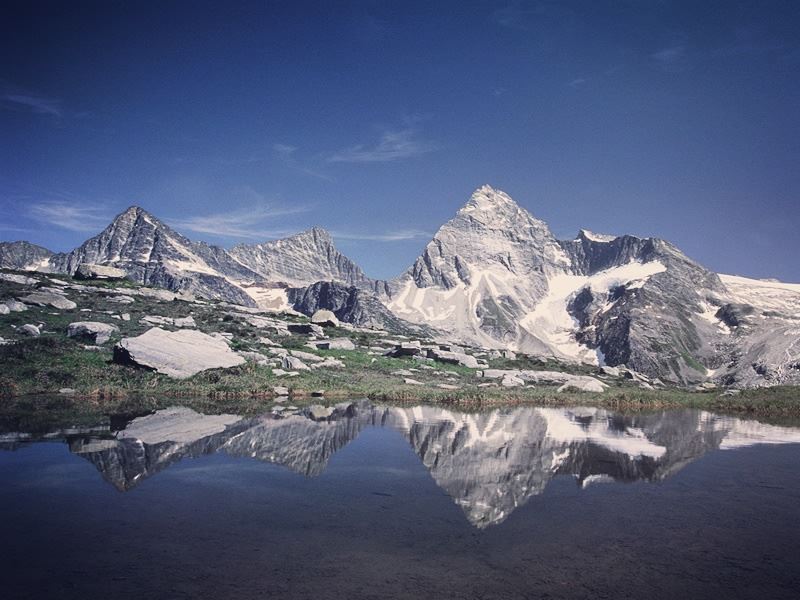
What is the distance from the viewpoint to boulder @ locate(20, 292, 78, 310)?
62016mm

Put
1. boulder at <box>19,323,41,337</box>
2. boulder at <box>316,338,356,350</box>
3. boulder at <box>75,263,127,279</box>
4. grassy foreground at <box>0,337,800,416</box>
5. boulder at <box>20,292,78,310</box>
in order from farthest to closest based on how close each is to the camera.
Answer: boulder at <box>75,263,127,279</box> < boulder at <box>316,338,356,350</box> < boulder at <box>20,292,78,310</box> < boulder at <box>19,323,41,337</box> < grassy foreground at <box>0,337,800,416</box>

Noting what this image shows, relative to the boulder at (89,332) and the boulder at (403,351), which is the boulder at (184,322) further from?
the boulder at (403,351)

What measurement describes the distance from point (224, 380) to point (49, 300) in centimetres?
3203

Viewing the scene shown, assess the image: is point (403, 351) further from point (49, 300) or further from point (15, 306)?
point (15, 306)

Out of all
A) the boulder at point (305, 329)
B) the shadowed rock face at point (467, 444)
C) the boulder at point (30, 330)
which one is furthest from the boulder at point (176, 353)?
the boulder at point (305, 329)

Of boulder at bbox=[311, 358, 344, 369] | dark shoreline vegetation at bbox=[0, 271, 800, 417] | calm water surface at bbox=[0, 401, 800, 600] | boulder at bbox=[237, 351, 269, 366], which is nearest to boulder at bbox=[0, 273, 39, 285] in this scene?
dark shoreline vegetation at bbox=[0, 271, 800, 417]

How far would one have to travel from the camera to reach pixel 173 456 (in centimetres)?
2227

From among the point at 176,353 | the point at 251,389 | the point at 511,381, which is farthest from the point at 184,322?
the point at 511,381

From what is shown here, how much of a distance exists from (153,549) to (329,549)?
4.17 metres

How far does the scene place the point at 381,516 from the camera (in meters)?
15.8

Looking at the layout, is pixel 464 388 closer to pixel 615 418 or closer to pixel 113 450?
pixel 615 418

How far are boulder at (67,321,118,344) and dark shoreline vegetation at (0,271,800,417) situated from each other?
0.84 metres

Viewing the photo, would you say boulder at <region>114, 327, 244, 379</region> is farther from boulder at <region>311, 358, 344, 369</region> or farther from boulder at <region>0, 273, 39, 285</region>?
boulder at <region>0, 273, 39, 285</region>

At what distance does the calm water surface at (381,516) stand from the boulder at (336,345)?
43.9 meters
